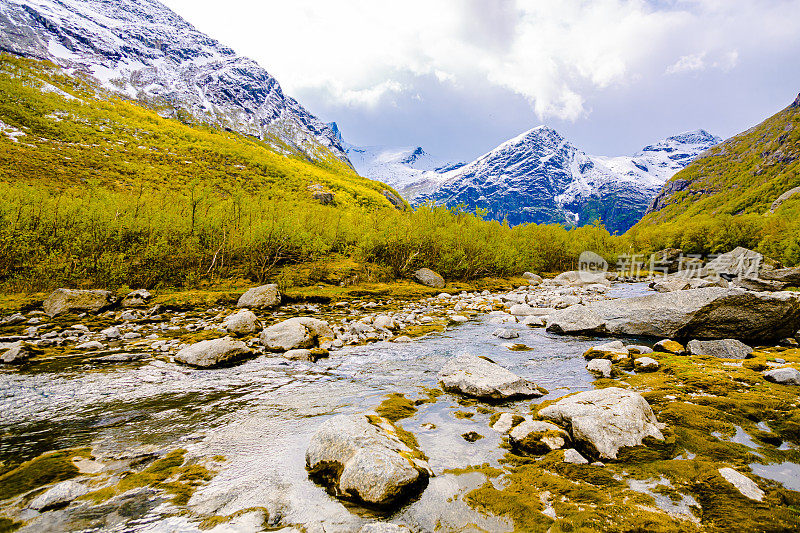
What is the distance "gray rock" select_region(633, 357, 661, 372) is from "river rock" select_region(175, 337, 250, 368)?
41.8ft

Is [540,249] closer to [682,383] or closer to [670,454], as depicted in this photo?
[682,383]

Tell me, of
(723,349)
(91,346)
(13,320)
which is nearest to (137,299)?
(13,320)

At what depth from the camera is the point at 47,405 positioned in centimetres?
767

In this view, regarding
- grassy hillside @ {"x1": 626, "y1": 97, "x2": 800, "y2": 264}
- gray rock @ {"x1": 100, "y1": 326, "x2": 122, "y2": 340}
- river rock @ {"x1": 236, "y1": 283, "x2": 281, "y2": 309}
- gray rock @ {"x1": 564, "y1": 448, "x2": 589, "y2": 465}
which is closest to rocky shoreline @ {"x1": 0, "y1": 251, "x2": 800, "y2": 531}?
gray rock @ {"x1": 564, "y1": 448, "x2": 589, "y2": 465}

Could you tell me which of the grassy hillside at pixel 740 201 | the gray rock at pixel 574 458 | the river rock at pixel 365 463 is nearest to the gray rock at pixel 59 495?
the river rock at pixel 365 463

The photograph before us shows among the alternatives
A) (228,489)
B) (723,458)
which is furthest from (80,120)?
(723,458)

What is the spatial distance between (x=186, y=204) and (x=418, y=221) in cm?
2293

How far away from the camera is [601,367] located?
31.4ft

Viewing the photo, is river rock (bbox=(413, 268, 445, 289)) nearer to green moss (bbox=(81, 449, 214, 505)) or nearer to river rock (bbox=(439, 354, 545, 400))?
river rock (bbox=(439, 354, 545, 400))

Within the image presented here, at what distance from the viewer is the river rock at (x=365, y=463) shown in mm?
4418

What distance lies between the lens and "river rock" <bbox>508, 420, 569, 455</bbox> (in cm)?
552

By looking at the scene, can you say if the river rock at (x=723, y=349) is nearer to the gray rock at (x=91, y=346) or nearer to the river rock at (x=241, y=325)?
the river rock at (x=241, y=325)

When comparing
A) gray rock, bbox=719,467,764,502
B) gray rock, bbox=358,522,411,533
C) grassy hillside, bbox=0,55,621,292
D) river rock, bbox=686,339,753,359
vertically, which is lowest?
gray rock, bbox=358,522,411,533

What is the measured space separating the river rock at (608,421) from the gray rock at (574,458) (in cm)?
28
